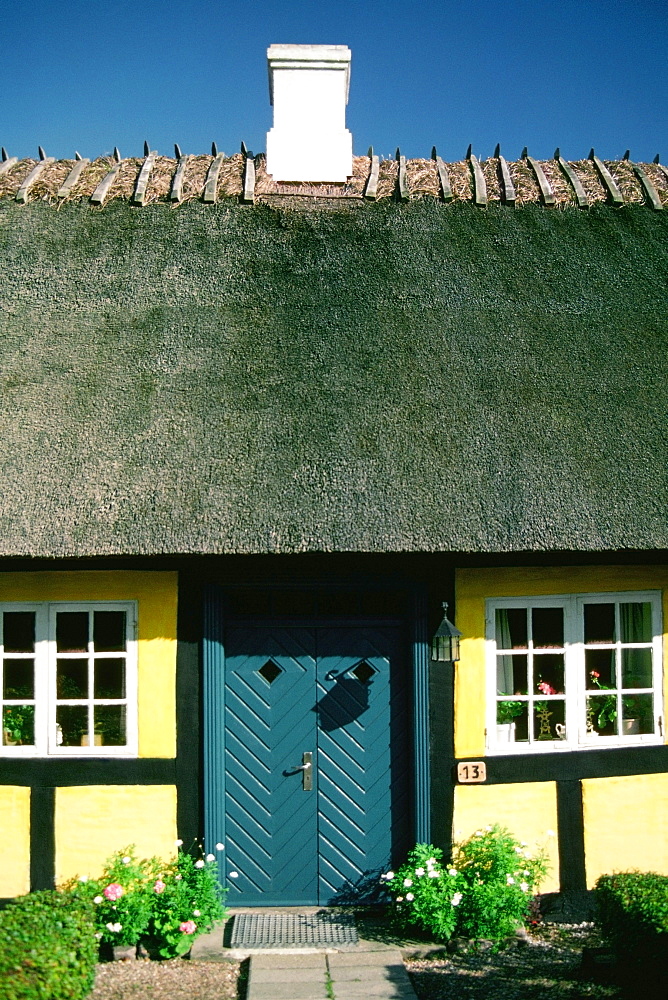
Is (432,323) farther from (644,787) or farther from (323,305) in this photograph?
(644,787)

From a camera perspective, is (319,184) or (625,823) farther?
(319,184)

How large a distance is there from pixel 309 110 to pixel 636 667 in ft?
22.1

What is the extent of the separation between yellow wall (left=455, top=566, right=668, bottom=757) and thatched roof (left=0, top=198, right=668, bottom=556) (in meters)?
0.66

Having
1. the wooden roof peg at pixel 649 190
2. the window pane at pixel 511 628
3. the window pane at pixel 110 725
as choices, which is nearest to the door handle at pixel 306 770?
the window pane at pixel 110 725

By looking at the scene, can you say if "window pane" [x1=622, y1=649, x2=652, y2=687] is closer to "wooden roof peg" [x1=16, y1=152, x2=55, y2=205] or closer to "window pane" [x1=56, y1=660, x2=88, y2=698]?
"window pane" [x1=56, y1=660, x2=88, y2=698]

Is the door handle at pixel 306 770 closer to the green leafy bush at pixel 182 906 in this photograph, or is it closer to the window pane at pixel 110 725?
the green leafy bush at pixel 182 906

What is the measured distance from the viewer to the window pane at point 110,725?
6781mm

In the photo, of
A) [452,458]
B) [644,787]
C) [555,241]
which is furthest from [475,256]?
[644,787]

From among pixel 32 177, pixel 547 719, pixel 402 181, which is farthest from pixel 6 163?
pixel 547 719

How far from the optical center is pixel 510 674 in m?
6.98

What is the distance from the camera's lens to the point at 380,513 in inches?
247

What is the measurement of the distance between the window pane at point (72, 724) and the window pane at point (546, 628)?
364 centimetres

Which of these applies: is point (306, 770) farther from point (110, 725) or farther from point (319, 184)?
point (319, 184)

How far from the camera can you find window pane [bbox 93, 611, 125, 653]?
22.5ft
